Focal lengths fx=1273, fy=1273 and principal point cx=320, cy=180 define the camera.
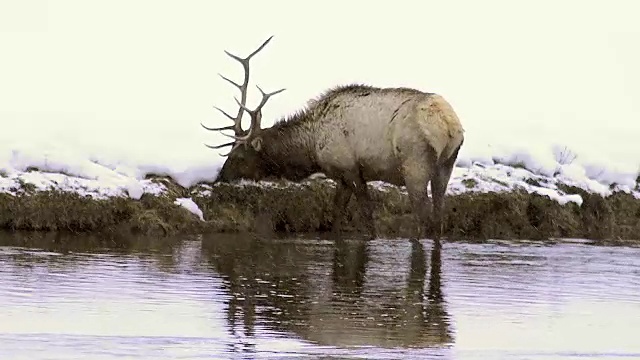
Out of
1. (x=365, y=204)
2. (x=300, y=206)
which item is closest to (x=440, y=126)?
(x=365, y=204)

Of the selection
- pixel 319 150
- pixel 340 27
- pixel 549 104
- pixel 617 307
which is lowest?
pixel 617 307

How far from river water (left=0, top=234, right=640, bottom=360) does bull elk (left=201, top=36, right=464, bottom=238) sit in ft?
5.07

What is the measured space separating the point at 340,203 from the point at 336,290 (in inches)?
246

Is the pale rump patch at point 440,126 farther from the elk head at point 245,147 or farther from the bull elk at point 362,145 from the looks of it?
the elk head at point 245,147

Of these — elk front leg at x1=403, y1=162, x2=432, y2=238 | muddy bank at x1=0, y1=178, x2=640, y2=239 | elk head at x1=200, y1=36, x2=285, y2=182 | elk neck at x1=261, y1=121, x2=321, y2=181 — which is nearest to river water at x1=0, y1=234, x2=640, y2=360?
muddy bank at x1=0, y1=178, x2=640, y2=239

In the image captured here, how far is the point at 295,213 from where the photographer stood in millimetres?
16469

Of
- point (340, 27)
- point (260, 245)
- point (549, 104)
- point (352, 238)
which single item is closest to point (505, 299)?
point (260, 245)

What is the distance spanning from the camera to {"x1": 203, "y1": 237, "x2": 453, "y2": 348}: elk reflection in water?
7.98m

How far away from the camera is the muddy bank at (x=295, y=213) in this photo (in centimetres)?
1504

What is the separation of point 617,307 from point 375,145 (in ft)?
22.5

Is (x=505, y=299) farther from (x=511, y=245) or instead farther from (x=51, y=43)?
(x=51, y=43)

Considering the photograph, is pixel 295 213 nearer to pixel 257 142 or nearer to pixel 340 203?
pixel 340 203

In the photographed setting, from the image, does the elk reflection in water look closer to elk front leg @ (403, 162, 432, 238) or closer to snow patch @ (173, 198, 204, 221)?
elk front leg @ (403, 162, 432, 238)

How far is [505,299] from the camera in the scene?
10.0 m
